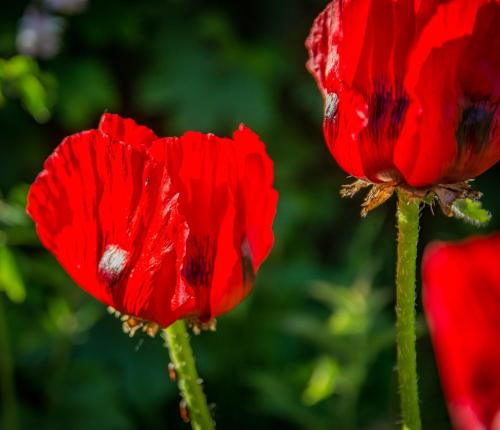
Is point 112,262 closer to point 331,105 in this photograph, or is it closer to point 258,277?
point 331,105

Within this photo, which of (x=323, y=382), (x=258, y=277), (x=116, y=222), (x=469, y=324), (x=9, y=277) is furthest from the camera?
(x=258, y=277)

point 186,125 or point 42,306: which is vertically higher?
point 186,125

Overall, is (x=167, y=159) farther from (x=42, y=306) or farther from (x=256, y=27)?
(x=256, y=27)

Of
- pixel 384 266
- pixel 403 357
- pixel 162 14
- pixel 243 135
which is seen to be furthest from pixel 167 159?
pixel 162 14

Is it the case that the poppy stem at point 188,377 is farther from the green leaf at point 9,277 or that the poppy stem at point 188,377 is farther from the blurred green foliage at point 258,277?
the blurred green foliage at point 258,277

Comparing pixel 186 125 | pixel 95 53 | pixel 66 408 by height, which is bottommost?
pixel 66 408

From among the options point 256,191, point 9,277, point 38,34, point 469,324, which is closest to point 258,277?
point 38,34

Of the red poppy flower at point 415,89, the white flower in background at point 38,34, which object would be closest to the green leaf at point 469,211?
the red poppy flower at point 415,89
